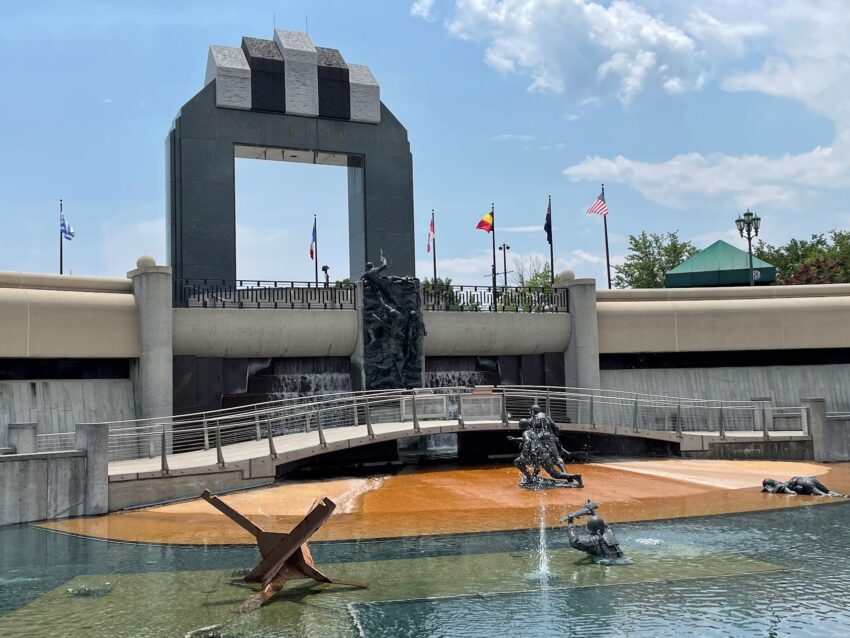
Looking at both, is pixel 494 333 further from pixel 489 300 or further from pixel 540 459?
pixel 540 459

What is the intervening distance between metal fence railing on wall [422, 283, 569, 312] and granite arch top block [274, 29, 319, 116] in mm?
8049

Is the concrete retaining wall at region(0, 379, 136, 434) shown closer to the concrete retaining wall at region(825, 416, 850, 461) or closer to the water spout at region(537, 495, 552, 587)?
the water spout at region(537, 495, 552, 587)

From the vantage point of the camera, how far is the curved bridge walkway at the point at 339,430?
861 inches

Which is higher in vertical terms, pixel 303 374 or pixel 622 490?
pixel 303 374

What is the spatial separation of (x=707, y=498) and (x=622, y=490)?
2037mm

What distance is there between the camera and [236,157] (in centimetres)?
3375

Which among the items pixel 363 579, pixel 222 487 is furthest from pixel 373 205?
pixel 363 579

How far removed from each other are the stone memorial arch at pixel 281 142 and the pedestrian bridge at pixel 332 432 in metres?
6.62

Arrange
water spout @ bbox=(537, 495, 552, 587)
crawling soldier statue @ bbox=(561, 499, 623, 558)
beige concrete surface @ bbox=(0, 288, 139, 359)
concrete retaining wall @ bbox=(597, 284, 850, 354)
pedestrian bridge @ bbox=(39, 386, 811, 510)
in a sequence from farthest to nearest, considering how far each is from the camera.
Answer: concrete retaining wall @ bbox=(597, 284, 850, 354) → beige concrete surface @ bbox=(0, 288, 139, 359) → pedestrian bridge @ bbox=(39, 386, 811, 510) → crawling soldier statue @ bbox=(561, 499, 623, 558) → water spout @ bbox=(537, 495, 552, 587)

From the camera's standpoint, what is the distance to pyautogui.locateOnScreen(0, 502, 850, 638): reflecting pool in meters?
10.4

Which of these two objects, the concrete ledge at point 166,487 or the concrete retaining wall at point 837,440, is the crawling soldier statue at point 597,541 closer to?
the concrete ledge at point 166,487

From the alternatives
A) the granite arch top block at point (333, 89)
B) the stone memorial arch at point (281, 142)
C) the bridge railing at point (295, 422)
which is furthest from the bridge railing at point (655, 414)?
the granite arch top block at point (333, 89)

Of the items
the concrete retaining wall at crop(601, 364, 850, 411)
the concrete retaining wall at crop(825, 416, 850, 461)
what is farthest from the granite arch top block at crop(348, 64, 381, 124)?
the concrete retaining wall at crop(825, 416, 850, 461)

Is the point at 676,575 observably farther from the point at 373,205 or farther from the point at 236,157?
the point at 236,157
